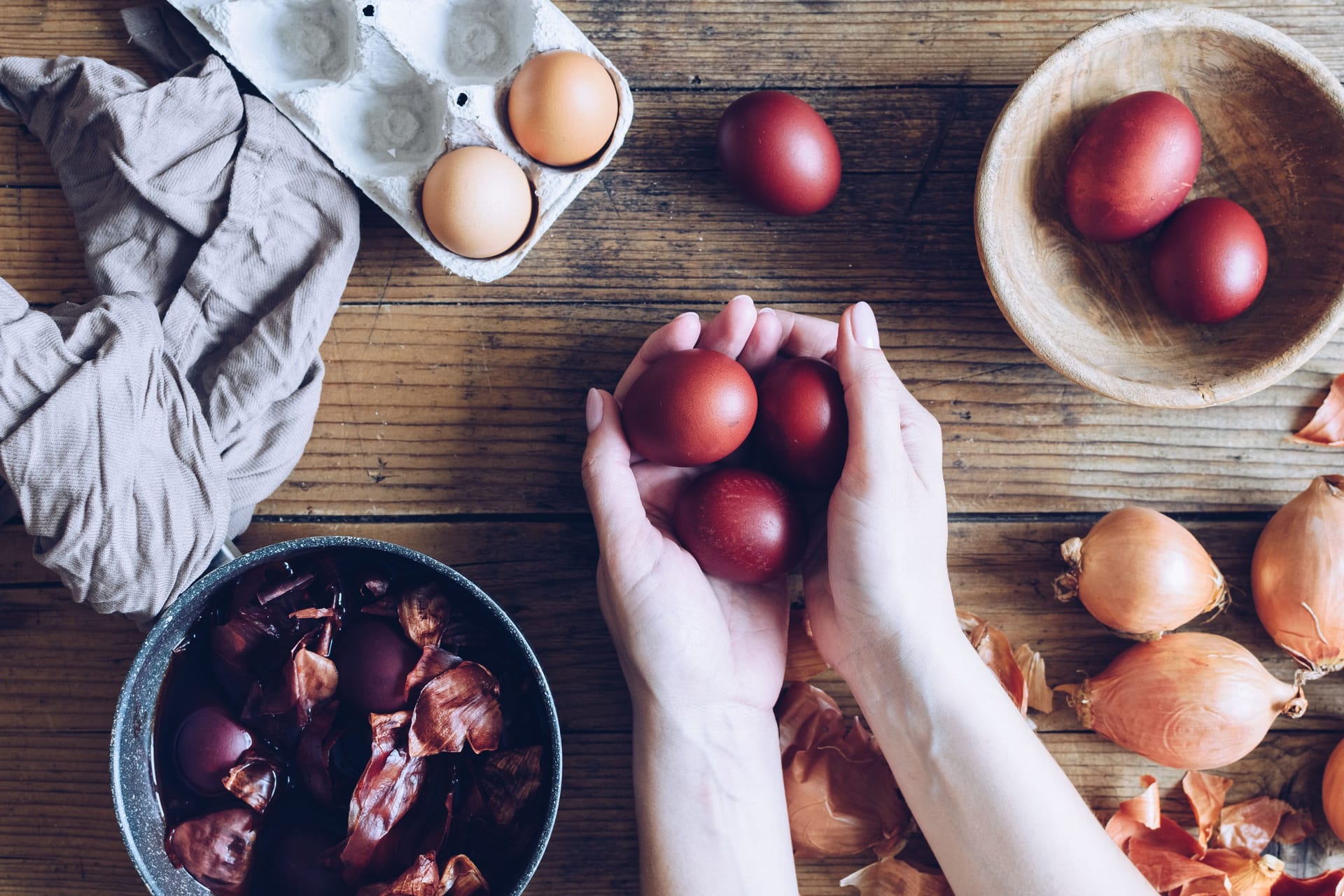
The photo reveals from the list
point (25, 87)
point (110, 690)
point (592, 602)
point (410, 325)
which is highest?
point (25, 87)

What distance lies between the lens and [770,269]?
0.93 meters

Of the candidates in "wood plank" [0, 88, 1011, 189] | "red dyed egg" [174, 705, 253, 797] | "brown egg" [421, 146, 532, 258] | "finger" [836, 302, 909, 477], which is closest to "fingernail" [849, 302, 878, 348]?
"finger" [836, 302, 909, 477]

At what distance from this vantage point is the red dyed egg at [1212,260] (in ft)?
2.73

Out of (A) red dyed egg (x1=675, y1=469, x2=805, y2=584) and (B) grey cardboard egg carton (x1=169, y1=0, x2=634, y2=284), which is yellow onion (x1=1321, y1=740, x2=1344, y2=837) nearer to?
(A) red dyed egg (x1=675, y1=469, x2=805, y2=584)

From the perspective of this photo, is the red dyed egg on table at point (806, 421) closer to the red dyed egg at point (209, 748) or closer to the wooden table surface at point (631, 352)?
the wooden table surface at point (631, 352)

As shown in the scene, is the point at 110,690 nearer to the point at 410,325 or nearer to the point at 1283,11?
the point at 410,325

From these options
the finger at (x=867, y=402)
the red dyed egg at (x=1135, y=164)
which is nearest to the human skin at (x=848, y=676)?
the finger at (x=867, y=402)

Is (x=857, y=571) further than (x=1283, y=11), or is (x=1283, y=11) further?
(x=1283, y=11)

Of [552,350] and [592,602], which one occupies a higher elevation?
[552,350]

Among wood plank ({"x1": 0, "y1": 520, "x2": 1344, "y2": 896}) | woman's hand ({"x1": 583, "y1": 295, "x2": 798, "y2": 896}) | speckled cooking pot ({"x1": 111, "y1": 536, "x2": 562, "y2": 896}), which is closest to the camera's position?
speckled cooking pot ({"x1": 111, "y1": 536, "x2": 562, "y2": 896})

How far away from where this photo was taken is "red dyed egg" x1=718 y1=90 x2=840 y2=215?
2.77 ft

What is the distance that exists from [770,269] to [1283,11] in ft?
2.00

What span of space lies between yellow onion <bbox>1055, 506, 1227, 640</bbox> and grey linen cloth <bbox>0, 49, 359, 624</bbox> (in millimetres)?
798

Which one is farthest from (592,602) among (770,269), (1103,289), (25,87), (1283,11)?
(1283,11)
